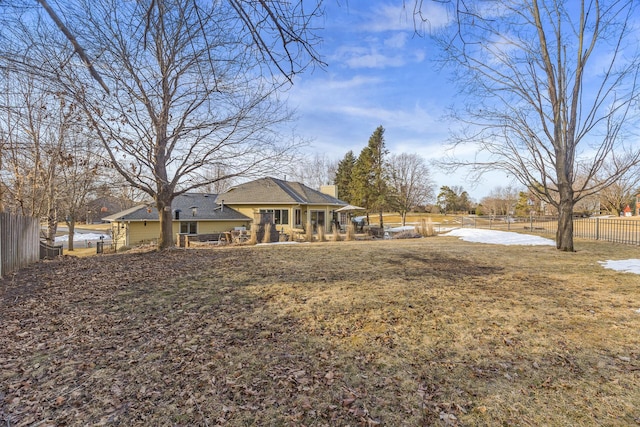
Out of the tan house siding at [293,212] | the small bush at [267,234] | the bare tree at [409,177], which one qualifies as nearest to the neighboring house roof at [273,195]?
the tan house siding at [293,212]

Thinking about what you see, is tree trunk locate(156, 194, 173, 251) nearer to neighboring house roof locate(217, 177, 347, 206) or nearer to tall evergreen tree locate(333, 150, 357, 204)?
neighboring house roof locate(217, 177, 347, 206)

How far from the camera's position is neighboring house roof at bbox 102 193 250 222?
70.2ft

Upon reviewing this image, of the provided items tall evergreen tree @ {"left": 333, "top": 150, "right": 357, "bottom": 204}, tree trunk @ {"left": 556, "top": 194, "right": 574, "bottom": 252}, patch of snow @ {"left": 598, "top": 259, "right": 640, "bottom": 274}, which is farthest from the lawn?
tall evergreen tree @ {"left": 333, "top": 150, "right": 357, "bottom": 204}

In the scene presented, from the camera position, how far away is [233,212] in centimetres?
2391

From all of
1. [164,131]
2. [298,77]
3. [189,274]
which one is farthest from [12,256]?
[298,77]

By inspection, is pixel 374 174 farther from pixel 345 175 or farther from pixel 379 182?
pixel 345 175

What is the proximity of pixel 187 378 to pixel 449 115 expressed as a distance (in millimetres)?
10603

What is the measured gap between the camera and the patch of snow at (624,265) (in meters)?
6.42

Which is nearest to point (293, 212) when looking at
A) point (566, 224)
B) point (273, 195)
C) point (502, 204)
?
point (273, 195)

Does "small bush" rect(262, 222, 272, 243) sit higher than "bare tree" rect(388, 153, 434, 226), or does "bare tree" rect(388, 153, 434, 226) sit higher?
"bare tree" rect(388, 153, 434, 226)

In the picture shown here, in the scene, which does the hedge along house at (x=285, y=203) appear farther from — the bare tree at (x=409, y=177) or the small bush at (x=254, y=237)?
the bare tree at (x=409, y=177)

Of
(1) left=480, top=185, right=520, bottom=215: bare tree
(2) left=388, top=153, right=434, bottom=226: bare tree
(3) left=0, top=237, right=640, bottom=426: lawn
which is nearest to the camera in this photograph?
(3) left=0, top=237, right=640, bottom=426: lawn

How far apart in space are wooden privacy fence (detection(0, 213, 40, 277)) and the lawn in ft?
3.24

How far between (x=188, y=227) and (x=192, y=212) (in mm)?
1139
